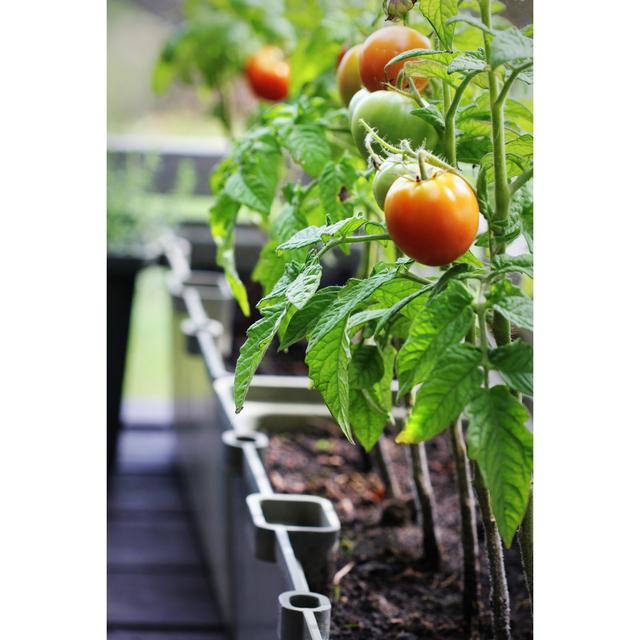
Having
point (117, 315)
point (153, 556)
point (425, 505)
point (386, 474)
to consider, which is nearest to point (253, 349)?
point (425, 505)

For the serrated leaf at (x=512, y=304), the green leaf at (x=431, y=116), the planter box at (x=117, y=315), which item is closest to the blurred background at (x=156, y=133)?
the planter box at (x=117, y=315)

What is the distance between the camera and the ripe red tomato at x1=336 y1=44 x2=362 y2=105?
767 millimetres

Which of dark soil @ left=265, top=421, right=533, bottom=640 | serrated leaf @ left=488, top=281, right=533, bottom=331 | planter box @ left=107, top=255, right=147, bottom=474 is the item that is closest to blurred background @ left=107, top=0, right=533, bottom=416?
planter box @ left=107, top=255, right=147, bottom=474

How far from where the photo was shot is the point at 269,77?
1.54m

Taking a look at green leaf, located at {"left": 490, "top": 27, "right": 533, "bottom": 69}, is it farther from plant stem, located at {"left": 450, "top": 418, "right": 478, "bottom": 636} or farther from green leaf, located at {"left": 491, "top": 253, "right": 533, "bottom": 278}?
plant stem, located at {"left": 450, "top": 418, "right": 478, "bottom": 636}

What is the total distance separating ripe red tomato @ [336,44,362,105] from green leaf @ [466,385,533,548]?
1.18ft

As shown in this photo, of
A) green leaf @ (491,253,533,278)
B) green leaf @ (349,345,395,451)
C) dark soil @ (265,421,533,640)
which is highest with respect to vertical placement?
green leaf @ (491,253,533,278)
